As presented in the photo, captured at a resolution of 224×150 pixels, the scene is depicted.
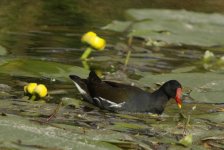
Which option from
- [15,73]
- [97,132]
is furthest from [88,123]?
[15,73]

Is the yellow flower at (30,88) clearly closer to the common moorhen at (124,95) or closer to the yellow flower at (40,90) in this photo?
the yellow flower at (40,90)

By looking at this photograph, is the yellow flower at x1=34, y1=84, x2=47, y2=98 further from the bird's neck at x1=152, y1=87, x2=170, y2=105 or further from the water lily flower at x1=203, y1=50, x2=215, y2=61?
the water lily flower at x1=203, y1=50, x2=215, y2=61

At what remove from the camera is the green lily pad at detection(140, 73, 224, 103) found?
711 cm

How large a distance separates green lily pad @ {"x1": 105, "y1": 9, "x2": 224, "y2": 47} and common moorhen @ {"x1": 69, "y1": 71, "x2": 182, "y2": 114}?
2.94 m

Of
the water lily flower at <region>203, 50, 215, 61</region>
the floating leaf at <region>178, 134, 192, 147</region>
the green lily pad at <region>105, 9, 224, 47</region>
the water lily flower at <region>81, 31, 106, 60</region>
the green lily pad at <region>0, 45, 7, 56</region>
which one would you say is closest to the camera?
the floating leaf at <region>178, 134, 192, 147</region>

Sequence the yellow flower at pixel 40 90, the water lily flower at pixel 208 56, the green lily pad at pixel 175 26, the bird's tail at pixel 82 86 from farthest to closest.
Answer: the green lily pad at pixel 175 26 < the water lily flower at pixel 208 56 < the bird's tail at pixel 82 86 < the yellow flower at pixel 40 90

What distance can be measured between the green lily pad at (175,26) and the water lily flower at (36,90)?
3439 mm

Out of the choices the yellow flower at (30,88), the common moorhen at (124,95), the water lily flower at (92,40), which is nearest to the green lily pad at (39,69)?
the water lily flower at (92,40)

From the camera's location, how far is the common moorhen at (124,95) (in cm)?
691

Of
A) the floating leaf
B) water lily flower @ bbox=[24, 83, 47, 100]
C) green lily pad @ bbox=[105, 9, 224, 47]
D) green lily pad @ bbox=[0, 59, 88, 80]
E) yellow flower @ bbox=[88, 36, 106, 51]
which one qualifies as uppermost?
green lily pad @ bbox=[105, 9, 224, 47]

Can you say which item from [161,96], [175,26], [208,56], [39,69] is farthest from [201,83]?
[175,26]

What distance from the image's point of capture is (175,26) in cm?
1110

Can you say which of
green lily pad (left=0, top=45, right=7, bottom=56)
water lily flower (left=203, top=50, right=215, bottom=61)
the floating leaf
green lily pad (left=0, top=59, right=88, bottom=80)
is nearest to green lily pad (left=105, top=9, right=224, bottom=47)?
water lily flower (left=203, top=50, right=215, bottom=61)

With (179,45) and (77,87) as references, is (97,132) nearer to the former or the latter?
(77,87)
